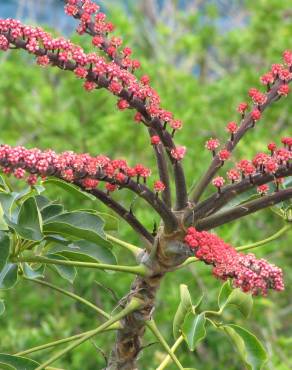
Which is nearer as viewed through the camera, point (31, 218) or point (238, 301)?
point (31, 218)

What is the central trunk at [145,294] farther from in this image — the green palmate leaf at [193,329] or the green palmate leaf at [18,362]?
the green palmate leaf at [18,362]

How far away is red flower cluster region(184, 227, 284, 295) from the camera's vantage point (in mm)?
1281

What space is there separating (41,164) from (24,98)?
148 inches

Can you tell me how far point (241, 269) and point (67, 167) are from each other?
0.31m

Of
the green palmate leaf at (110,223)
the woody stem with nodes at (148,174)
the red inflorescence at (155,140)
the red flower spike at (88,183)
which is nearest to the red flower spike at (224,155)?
the woody stem with nodes at (148,174)

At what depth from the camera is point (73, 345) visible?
4.81ft

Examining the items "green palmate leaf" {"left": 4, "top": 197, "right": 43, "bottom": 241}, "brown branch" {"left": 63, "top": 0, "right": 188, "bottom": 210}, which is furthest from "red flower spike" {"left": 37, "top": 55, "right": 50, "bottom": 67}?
"green palmate leaf" {"left": 4, "top": 197, "right": 43, "bottom": 241}

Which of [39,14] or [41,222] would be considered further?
[39,14]

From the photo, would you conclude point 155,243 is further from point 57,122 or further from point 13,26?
point 57,122

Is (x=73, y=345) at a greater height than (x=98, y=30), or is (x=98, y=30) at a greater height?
(x=98, y=30)

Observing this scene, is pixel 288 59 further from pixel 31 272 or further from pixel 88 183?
pixel 31 272

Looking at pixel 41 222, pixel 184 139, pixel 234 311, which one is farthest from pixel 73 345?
pixel 184 139

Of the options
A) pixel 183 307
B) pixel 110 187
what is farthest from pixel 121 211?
pixel 183 307

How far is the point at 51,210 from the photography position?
5.13ft
